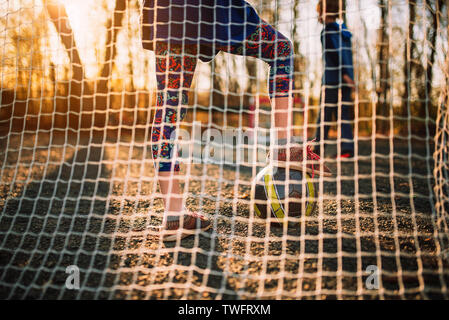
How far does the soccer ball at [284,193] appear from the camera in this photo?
5.00 feet

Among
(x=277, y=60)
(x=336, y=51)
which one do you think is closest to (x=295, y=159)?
(x=277, y=60)

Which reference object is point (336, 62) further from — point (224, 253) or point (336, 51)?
point (224, 253)

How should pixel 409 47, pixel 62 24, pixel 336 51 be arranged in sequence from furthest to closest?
1. pixel 336 51
2. pixel 62 24
3. pixel 409 47

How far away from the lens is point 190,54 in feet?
4.81

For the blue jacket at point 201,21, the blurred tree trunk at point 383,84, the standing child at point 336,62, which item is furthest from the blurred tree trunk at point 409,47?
the blue jacket at point 201,21

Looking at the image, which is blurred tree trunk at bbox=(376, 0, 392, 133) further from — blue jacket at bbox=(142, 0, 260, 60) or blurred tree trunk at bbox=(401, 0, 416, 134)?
blue jacket at bbox=(142, 0, 260, 60)

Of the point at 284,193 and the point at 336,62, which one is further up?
the point at 336,62

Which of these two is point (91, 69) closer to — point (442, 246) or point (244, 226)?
point (244, 226)

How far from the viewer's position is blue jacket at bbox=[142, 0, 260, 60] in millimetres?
1399

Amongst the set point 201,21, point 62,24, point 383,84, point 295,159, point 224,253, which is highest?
point 383,84

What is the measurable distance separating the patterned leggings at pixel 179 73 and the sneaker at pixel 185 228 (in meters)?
0.27

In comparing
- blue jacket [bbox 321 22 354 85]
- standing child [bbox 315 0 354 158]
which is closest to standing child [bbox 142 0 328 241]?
standing child [bbox 315 0 354 158]

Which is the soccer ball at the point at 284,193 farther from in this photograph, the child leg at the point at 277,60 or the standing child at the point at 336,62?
the standing child at the point at 336,62

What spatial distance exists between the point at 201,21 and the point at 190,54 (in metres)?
0.15
